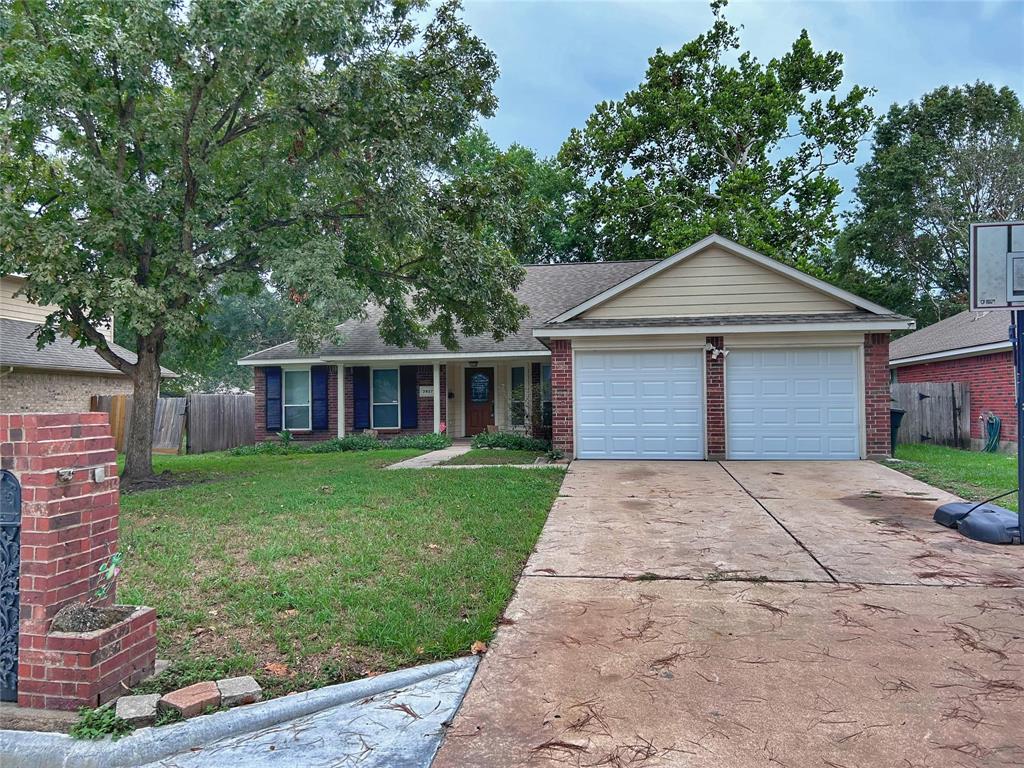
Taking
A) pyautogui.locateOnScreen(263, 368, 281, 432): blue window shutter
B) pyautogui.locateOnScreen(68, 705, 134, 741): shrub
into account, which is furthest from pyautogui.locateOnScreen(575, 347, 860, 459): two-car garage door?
pyautogui.locateOnScreen(263, 368, 281, 432): blue window shutter

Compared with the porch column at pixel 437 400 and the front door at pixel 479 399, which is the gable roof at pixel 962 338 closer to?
the front door at pixel 479 399

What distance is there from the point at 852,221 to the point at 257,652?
102ft

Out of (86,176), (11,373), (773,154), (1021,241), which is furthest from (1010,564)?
(773,154)

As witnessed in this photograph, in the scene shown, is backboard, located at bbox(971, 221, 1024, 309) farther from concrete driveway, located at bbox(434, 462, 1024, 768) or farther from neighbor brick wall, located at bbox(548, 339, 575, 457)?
neighbor brick wall, located at bbox(548, 339, 575, 457)

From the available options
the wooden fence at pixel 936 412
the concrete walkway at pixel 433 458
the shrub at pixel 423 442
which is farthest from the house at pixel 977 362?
the shrub at pixel 423 442

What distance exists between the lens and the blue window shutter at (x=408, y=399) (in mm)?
16688

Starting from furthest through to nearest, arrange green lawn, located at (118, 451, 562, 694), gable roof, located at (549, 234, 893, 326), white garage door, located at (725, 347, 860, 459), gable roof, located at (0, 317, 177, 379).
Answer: gable roof, located at (0, 317, 177, 379) → gable roof, located at (549, 234, 893, 326) → white garage door, located at (725, 347, 860, 459) → green lawn, located at (118, 451, 562, 694)

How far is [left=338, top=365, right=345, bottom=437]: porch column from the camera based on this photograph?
16.5 m

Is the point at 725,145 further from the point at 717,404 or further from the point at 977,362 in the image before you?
the point at 717,404

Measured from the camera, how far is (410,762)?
246 cm

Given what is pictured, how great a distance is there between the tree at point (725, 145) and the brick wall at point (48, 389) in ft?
60.1

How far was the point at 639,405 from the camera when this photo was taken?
37.1ft

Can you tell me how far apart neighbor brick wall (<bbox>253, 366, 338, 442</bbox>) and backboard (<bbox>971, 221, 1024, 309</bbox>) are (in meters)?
14.3

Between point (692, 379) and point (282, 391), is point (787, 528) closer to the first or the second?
point (692, 379)
